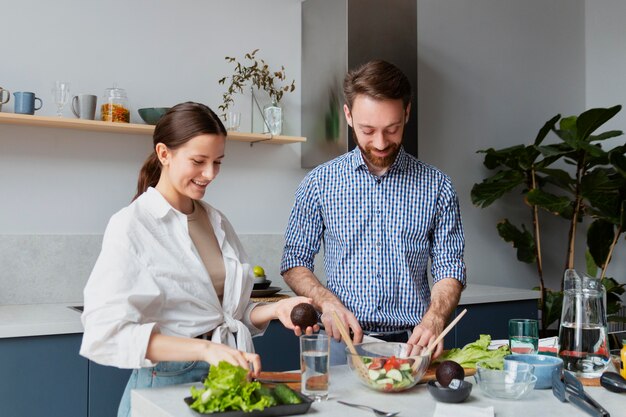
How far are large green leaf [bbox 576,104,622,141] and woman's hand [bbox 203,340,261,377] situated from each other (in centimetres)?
320

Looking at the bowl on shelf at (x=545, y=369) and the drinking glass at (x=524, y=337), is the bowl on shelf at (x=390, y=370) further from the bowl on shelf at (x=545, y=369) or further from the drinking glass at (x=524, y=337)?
the drinking glass at (x=524, y=337)

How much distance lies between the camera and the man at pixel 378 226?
7.27 feet

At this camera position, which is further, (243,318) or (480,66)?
(480,66)

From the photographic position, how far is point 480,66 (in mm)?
4801

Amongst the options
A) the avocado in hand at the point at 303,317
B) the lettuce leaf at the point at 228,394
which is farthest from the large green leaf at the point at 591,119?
the lettuce leaf at the point at 228,394

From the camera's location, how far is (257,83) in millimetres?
3836

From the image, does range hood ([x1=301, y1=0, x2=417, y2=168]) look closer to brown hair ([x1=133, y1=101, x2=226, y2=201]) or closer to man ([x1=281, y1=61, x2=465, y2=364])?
man ([x1=281, y1=61, x2=465, y2=364])

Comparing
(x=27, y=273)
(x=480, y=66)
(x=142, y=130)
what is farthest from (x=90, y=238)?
(x=480, y=66)

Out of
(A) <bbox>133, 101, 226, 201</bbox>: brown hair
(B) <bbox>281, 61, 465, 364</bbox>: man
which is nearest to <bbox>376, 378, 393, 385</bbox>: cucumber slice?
(B) <bbox>281, 61, 465, 364</bbox>: man

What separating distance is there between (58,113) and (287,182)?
1.27 meters

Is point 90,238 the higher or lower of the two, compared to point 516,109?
lower

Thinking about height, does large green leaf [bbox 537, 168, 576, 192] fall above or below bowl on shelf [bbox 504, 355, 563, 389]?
above

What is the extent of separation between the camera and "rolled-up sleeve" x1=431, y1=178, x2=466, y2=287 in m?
2.35

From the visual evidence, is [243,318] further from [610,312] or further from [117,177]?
[610,312]
